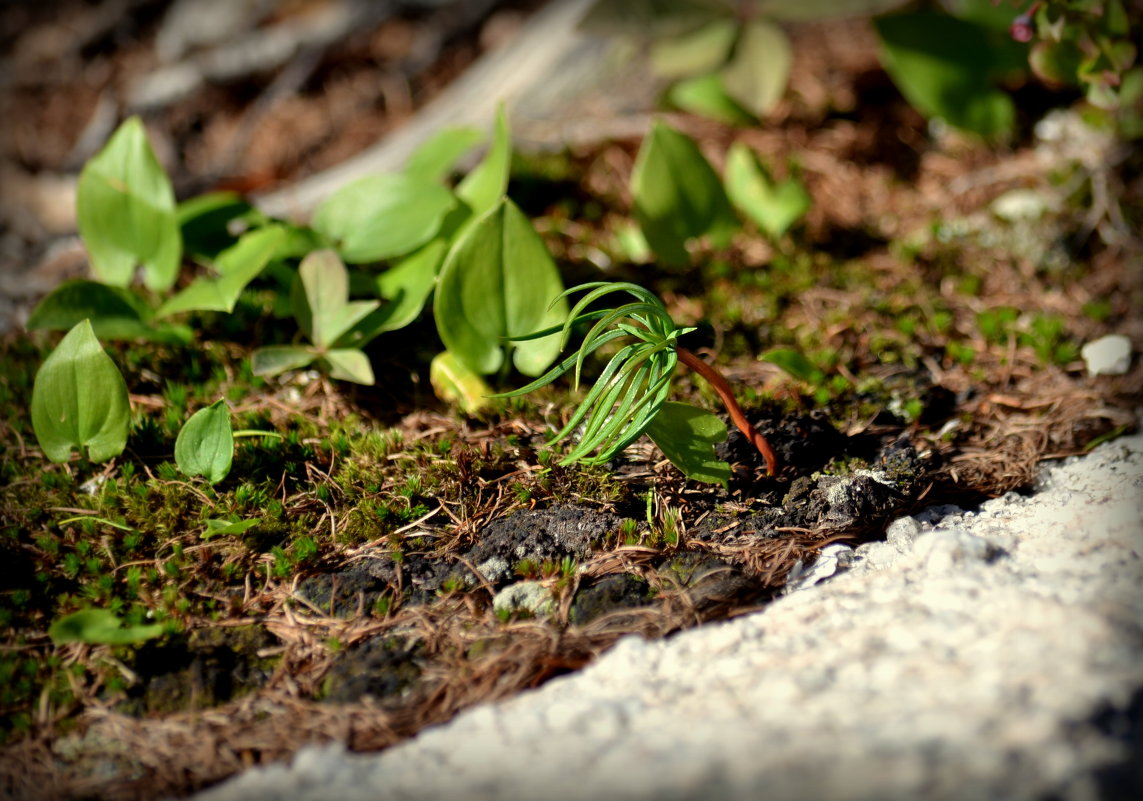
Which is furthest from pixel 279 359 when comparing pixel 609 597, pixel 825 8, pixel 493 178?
pixel 825 8

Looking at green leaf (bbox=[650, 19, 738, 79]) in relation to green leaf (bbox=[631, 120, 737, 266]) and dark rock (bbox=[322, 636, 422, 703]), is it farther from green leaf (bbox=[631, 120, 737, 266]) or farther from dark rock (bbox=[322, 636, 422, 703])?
dark rock (bbox=[322, 636, 422, 703])

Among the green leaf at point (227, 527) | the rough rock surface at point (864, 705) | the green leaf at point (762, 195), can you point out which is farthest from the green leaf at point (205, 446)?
the green leaf at point (762, 195)

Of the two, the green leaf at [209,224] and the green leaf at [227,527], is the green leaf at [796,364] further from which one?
the green leaf at [209,224]

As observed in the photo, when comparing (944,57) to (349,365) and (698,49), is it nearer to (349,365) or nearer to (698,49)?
(698,49)

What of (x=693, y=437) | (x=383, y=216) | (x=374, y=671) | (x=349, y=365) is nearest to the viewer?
(x=374, y=671)

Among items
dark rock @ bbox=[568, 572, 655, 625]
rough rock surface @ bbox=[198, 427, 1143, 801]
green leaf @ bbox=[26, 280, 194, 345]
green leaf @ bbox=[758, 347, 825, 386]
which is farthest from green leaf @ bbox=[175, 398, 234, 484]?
green leaf @ bbox=[758, 347, 825, 386]

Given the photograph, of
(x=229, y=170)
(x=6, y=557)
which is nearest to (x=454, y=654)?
(x=6, y=557)
